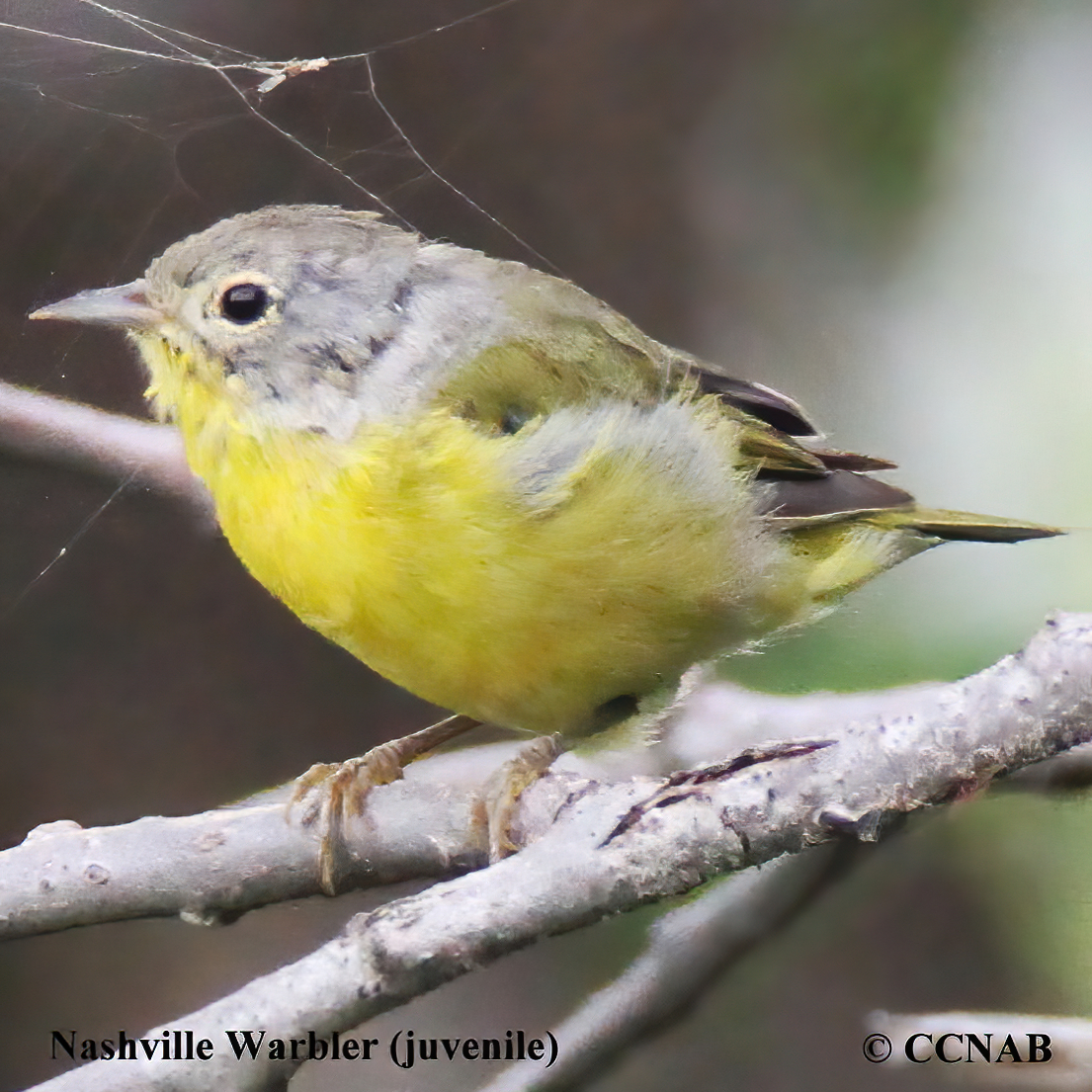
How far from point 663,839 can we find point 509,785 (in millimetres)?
262

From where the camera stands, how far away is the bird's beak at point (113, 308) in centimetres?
113

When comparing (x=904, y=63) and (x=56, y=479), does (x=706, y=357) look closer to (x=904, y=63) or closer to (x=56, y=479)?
(x=904, y=63)

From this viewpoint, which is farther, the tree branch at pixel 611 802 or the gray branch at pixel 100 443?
the gray branch at pixel 100 443

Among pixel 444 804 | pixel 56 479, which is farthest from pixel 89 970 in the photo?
pixel 56 479

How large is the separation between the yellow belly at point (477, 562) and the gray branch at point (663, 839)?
0.15m

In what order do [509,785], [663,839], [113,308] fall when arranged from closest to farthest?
[663,839] < [113,308] < [509,785]

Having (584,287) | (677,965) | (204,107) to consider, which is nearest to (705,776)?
(677,965)

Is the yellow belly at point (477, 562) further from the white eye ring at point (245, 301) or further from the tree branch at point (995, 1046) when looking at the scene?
the tree branch at point (995, 1046)

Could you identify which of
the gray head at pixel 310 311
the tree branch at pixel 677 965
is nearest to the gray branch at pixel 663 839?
the tree branch at pixel 677 965

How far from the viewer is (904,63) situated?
3.97ft

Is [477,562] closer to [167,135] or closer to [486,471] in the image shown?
[486,471]

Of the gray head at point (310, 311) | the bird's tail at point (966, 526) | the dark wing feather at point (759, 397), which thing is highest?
the gray head at point (310, 311)

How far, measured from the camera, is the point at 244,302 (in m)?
1.10

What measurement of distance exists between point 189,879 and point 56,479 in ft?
1.53
